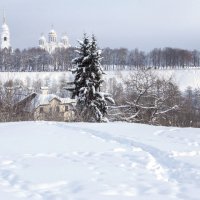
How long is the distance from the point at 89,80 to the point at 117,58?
330ft

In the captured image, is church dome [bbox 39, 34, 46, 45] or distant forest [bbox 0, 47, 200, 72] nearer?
distant forest [bbox 0, 47, 200, 72]

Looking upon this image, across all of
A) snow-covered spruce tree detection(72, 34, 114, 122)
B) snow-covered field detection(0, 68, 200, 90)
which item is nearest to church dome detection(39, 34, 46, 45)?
snow-covered field detection(0, 68, 200, 90)

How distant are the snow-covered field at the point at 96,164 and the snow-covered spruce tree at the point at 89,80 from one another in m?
10.7

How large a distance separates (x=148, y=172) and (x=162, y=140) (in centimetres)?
396

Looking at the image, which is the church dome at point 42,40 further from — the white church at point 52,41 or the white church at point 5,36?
the white church at point 5,36

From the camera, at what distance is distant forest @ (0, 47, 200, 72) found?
113562 millimetres

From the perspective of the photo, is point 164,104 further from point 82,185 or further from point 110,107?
point 82,185

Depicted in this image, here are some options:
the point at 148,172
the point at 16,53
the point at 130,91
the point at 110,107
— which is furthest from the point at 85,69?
the point at 16,53

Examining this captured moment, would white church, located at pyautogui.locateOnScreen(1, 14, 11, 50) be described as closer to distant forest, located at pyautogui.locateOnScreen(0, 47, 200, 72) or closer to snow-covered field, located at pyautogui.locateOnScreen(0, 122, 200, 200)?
distant forest, located at pyautogui.locateOnScreen(0, 47, 200, 72)

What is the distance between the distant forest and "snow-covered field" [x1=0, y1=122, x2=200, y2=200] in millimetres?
98971

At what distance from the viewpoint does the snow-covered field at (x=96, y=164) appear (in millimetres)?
5871

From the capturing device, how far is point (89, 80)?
23.8 m

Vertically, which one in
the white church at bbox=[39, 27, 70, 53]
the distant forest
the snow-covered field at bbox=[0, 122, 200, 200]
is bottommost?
the snow-covered field at bbox=[0, 122, 200, 200]

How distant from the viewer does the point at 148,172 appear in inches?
283
